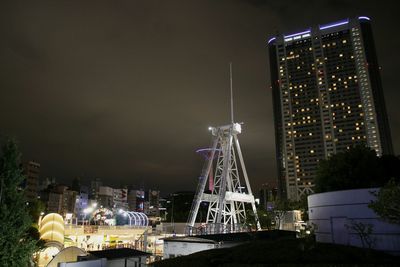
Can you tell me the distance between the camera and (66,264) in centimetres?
1766

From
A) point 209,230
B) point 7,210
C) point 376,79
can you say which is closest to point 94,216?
point 209,230

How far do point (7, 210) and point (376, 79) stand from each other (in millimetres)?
134747

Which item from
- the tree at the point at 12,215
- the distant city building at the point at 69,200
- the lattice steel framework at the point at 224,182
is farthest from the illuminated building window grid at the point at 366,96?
the distant city building at the point at 69,200

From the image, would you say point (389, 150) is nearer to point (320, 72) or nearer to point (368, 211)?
point (320, 72)

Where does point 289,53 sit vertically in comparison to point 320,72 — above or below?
above

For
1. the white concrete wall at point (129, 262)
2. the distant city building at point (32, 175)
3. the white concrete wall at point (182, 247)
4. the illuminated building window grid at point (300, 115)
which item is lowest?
the white concrete wall at point (129, 262)

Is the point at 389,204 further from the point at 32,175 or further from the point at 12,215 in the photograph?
the point at 32,175

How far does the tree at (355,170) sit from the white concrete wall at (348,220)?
3.02 metres

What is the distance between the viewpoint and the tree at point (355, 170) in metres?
24.8

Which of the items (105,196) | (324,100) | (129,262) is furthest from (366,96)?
(105,196)

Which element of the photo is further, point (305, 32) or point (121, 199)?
point (121, 199)

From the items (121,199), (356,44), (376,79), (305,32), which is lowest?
(121,199)

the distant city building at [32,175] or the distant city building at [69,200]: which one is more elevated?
the distant city building at [32,175]

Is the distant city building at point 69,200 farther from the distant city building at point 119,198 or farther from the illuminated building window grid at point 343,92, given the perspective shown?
the illuminated building window grid at point 343,92
